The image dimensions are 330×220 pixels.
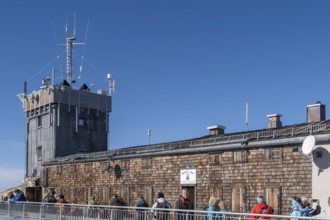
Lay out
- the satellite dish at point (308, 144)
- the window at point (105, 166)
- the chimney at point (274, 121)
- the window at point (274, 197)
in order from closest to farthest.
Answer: the satellite dish at point (308, 144) < the window at point (274, 197) < the chimney at point (274, 121) < the window at point (105, 166)

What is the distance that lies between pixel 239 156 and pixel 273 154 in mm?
2090

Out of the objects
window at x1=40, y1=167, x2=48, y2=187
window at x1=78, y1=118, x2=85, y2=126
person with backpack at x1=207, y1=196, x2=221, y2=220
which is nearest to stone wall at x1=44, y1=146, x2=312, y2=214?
window at x1=40, y1=167, x2=48, y2=187

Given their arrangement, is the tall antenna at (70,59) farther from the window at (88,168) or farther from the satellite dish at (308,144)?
the satellite dish at (308,144)

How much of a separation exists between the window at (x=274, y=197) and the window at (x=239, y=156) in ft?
6.30

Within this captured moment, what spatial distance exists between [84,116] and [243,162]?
25.1 metres

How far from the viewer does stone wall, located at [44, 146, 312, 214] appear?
72.5 feet

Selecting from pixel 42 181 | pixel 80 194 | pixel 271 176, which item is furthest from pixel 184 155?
pixel 42 181

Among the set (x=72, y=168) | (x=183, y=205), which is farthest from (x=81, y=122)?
(x=183, y=205)

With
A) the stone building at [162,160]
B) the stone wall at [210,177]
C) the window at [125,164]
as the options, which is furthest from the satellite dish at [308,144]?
the window at [125,164]

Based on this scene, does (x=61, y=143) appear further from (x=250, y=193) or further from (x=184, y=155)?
(x=250, y=193)

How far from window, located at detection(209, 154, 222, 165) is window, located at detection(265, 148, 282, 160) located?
3.10m

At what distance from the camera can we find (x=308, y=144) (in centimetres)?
2011

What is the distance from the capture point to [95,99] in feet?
155

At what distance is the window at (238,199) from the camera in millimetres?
23967
